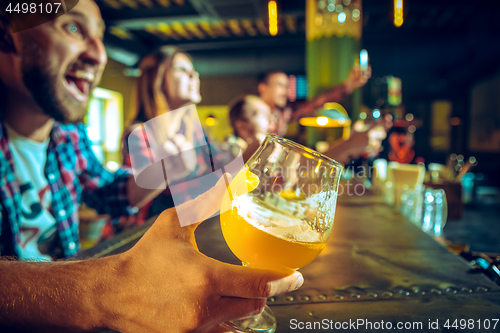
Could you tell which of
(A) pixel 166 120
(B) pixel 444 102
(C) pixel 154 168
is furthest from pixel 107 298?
(B) pixel 444 102

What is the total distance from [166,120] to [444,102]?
431 inches

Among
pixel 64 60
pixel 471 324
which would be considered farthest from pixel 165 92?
pixel 471 324

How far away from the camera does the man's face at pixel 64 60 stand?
117 centimetres

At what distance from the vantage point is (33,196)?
1.26 metres

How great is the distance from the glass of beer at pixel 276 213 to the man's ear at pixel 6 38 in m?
1.16

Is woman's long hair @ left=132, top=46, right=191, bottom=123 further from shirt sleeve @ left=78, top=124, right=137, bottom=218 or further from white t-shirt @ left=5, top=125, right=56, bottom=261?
white t-shirt @ left=5, top=125, right=56, bottom=261

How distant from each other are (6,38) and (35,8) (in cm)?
16

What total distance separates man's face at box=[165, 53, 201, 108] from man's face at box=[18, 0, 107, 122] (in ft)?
2.29

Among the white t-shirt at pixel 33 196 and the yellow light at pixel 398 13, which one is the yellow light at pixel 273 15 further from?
the white t-shirt at pixel 33 196

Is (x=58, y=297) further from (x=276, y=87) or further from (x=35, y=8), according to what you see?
(x=276, y=87)

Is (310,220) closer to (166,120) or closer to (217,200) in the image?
(217,200)

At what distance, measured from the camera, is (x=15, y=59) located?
3.77ft

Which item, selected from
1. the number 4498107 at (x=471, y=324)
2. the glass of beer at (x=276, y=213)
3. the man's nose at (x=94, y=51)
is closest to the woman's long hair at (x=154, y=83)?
the man's nose at (x=94, y=51)

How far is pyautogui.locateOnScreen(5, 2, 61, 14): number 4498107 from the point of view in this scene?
1117mm
